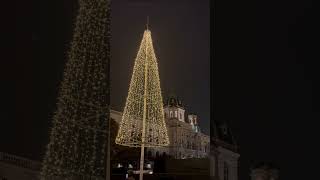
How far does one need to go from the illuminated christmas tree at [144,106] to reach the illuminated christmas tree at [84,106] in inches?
8.6

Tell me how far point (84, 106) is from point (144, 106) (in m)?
0.60

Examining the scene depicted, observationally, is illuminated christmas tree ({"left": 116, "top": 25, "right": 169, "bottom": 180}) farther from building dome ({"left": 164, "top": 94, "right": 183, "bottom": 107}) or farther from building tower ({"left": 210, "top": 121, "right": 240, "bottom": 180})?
building tower ({"left": 210, "top": 121, "right": 240, "bottom": 180})

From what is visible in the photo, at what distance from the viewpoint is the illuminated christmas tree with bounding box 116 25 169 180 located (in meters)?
5.12

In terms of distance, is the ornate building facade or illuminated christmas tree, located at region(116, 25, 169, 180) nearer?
the ornate building facade

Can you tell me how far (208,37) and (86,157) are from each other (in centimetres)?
166

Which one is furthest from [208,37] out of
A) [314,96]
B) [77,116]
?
[77,116]

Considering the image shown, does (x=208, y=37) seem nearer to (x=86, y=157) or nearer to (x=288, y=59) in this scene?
(x=288, y=59)

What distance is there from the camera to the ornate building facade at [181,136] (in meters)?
4.95

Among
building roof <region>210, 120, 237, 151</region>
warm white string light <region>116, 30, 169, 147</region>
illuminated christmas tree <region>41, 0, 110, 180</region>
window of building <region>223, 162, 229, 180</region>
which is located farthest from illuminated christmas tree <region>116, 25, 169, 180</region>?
window of building <region>223, 162, 229, 180</region>

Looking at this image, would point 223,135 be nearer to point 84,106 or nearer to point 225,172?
point 225,172

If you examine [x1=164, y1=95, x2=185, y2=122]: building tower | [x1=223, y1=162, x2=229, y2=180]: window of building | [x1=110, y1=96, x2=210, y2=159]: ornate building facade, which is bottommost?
[x1=223, y1=162, x2=229, y2=180]: window of building

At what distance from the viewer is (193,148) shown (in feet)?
16.2

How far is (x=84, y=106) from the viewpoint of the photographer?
5.21 metres

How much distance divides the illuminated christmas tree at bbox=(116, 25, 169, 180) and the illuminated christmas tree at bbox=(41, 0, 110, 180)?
22 cm
